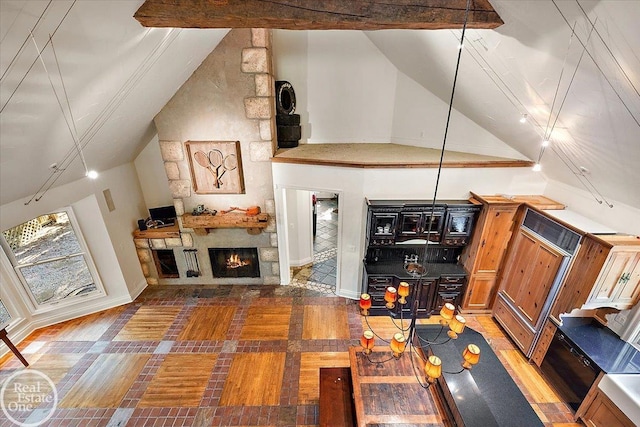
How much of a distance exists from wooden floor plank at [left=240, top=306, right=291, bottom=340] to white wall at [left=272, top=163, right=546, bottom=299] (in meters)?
1.72

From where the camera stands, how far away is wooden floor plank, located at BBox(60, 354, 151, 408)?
346 centimetres

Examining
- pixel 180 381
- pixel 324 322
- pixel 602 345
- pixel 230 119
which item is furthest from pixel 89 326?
pixel 602 345

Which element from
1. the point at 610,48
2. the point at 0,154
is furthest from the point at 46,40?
the point at 610,48

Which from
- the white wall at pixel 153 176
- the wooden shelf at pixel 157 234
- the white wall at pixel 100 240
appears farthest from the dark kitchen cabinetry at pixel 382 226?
the white wall at pixel 100 240

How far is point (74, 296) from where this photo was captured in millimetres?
4777

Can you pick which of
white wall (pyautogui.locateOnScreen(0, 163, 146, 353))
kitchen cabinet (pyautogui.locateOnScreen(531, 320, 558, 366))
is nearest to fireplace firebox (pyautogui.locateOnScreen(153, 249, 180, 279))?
white wall (pyautogui.locateOnScreen(0, 163, 146, 353))

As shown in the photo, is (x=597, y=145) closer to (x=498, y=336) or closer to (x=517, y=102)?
(x=517, y=102)

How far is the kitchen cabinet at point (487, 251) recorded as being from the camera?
418cm

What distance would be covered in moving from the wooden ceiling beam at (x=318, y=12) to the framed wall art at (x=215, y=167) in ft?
7.57

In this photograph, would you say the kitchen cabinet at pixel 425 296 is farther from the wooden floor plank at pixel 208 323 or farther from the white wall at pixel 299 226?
the wooden floor plank at pixel 208 323

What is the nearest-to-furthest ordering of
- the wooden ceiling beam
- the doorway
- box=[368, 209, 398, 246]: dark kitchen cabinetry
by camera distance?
the wooden ceiling beam
box=[368, 209, 398, 246]: dark kitchen cabinetry
the doorway

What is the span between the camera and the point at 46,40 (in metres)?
1.89

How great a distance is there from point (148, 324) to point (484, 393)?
498 cm

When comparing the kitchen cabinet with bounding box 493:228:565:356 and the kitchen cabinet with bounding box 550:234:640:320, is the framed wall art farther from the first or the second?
the kitchen cabinet with bounding box 550:234:640:320
